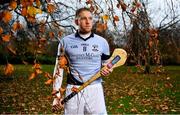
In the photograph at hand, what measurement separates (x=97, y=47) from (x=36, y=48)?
45.1 inches

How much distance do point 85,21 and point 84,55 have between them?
1.20 ft

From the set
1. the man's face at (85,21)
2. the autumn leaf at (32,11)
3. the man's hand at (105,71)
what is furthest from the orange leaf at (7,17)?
the man's hand at (105,71)

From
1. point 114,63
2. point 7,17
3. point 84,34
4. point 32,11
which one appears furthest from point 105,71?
point 7,17

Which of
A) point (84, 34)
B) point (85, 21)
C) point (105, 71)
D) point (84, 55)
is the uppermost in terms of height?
point (85, 21)

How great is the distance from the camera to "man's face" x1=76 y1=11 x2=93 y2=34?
4.65 metres

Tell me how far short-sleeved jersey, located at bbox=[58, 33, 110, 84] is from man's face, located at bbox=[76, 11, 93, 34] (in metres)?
0.14

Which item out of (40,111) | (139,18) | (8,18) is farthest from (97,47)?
(40,111)

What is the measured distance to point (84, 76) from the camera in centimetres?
476

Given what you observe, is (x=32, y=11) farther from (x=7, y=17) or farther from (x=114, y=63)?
(x=114, y=63)

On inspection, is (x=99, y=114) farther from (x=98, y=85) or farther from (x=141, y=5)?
(x=141, y=5)

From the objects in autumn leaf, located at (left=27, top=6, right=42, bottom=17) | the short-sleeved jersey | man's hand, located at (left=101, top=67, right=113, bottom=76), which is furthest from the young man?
autumn leaf, located at (left=27, top=6, right=42, bottom=17)

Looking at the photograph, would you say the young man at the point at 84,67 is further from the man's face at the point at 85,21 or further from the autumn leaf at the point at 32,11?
the autumn leaf at the point at 32,11

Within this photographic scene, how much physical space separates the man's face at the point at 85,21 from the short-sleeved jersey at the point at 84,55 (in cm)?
14

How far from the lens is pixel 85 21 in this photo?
15.3 ft
